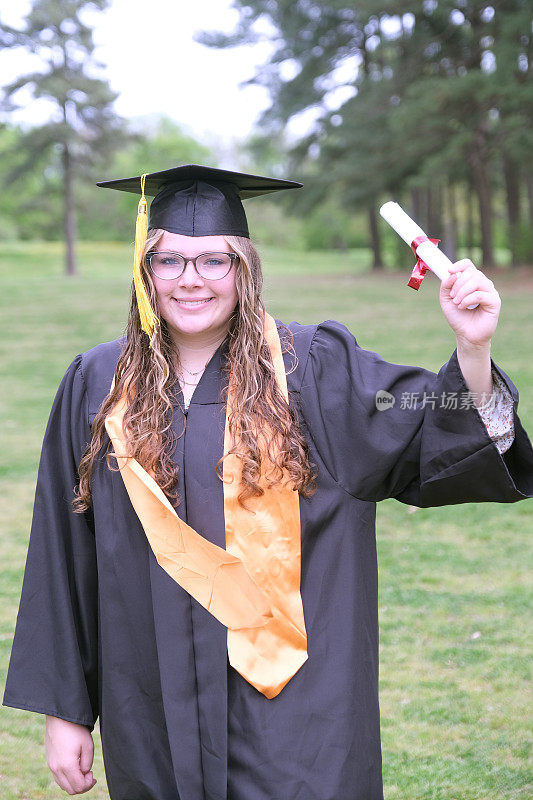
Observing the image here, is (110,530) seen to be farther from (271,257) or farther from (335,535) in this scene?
(271,257)

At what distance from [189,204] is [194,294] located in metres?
0.25

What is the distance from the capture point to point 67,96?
35656mm

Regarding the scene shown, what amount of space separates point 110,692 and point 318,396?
86 centimetres

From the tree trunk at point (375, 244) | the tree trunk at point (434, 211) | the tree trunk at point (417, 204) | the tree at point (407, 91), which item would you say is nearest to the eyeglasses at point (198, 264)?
the tree at point (407, 91)

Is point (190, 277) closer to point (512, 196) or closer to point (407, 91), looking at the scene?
point (407, 91)

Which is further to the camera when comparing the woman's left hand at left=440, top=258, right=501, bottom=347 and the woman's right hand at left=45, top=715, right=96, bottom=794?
the woman's right hand at left=45, top=715, right=96, bottom=794

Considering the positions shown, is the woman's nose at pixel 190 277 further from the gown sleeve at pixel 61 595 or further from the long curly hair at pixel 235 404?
the gown sleeve at pixel 61 595

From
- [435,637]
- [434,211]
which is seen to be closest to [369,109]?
[434,211]

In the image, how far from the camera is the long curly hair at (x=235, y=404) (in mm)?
2113

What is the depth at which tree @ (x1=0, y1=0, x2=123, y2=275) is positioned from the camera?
34.8m

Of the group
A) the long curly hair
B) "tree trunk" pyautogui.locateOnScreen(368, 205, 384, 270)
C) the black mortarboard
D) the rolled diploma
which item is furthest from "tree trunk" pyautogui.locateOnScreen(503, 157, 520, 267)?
the rolled diploma

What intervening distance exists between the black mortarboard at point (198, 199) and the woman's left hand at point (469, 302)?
Result: 0.53 metres

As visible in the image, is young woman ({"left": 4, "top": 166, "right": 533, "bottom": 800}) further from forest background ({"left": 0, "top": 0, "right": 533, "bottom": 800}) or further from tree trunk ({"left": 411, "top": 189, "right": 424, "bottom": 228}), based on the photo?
tree trunk ({"left": 411, "top": 189, "right": 424, "bottom": 228})

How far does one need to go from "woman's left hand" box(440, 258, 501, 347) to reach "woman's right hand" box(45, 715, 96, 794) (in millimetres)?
1336
